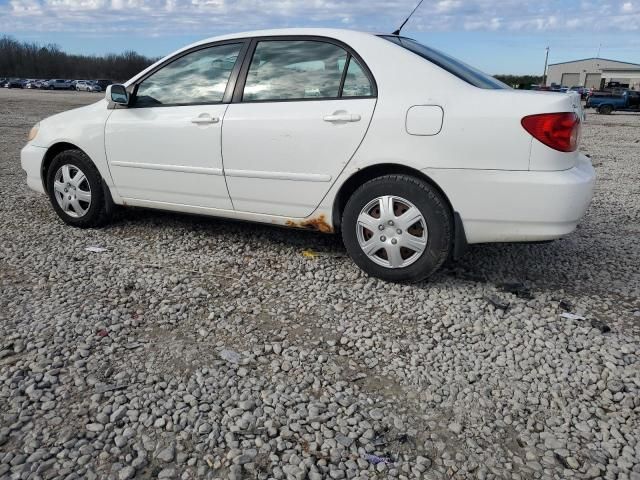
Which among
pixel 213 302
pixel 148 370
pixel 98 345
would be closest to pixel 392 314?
pixel 213 302

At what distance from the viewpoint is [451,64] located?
156 inches

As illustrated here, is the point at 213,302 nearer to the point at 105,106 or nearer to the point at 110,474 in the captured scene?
the point at 110,474

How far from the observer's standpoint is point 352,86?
3805 millimetres

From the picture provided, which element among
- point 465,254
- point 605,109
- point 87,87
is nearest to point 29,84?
point 87,87

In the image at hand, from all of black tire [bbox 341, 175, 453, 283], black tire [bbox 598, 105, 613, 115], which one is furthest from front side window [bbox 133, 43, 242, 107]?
black tire [bbox 598, 105, 613, 115]

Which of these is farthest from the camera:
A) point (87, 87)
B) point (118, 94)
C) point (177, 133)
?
point (87, 87)

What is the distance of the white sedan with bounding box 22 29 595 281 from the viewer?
340 cm

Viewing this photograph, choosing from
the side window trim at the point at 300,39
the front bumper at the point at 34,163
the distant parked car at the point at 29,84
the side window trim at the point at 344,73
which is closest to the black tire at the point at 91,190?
the front bumper at the point at 34,163

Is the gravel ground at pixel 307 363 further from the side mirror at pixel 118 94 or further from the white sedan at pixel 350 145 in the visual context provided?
the side mirror at pixel 118 94

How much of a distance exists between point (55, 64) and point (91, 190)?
338 ft

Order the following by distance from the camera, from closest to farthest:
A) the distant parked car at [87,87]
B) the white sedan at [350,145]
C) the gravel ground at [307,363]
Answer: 1. the gravel ground at [307,363]
2. the white sedan at [350,145]
3. the distant parked car at [87,87]

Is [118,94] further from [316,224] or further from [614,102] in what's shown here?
[614,102]

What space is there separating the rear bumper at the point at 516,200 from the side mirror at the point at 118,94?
2611 millimetres

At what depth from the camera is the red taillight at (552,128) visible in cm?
329
